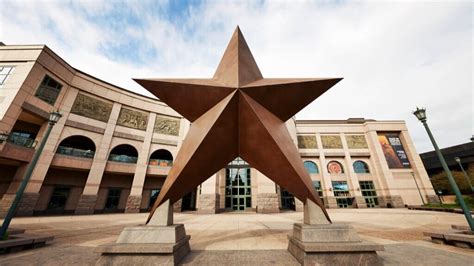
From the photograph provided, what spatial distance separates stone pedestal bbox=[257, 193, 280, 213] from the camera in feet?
56.5

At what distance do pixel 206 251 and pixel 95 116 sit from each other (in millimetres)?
19927

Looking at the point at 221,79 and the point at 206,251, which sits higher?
the point at 221,79

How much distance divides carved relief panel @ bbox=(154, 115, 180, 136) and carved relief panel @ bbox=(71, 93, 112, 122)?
5.05 meters

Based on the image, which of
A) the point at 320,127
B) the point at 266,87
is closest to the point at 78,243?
the point at 266,87

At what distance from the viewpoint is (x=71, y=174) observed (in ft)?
58.2

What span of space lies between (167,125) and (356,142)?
92.9 feet

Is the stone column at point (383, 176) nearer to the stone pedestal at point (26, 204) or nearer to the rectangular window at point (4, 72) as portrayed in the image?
the stone pedestal at point (26, 204)

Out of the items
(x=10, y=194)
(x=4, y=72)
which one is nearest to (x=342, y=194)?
(x=10, y=194)

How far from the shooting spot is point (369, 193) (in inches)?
963

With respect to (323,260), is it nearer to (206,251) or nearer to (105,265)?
(206,251)

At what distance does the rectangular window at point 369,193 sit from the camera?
944 inches

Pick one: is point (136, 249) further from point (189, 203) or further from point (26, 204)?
point (189, 203)

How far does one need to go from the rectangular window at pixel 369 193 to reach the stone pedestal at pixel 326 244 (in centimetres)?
2639

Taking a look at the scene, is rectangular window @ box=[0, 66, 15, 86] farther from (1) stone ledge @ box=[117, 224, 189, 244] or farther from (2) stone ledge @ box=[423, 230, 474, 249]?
(2) stone ledge @ box=[423, 230, 474, 249]
